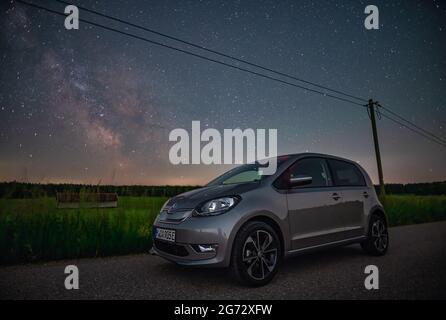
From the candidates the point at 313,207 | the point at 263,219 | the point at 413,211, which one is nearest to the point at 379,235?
the point at 313,207

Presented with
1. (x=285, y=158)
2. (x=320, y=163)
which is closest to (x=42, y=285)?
(x=285, y=158)

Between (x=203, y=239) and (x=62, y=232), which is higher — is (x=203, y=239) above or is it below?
above

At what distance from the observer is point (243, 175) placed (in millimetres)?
4871

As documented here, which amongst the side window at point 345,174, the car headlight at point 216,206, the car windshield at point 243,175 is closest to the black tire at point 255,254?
the car headlight at point 216,206

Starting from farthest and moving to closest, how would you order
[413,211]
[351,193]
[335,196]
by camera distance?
[413,211], [351,193], [335,196]

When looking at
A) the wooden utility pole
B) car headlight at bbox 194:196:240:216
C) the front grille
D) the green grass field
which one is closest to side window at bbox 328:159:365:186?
car headlight at bbox 194:196:240:216

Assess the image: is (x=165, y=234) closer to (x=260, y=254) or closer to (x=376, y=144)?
(x=260, y=254)

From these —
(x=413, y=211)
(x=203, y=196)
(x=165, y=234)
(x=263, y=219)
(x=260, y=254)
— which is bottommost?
(x=413, y=211)

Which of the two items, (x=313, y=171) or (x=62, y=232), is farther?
(x=62, y=232)

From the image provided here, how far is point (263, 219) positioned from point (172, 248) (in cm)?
117

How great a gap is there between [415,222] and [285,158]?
11243 millimetres

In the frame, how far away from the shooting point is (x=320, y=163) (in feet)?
16.2

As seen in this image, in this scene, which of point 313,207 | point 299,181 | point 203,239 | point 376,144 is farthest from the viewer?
point 376,144
